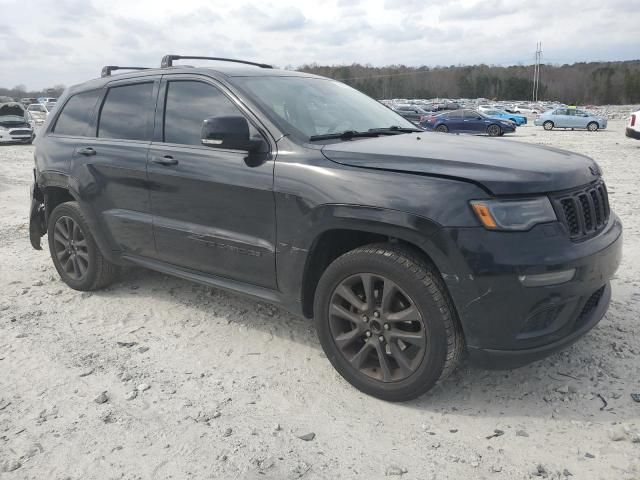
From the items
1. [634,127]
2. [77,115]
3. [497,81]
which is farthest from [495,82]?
[77,115]

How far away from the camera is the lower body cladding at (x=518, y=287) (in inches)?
101

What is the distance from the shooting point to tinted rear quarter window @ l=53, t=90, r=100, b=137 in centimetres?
462

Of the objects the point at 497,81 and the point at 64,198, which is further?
the point at 497,81

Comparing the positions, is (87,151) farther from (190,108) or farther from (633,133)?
(633,133)

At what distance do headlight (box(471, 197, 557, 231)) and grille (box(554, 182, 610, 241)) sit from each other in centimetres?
15

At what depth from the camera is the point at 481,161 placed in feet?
9.30

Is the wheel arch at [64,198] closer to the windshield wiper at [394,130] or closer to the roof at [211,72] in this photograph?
the roof at [211,72]

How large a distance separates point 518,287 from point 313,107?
1.87 meters

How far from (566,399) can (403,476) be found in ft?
3.70

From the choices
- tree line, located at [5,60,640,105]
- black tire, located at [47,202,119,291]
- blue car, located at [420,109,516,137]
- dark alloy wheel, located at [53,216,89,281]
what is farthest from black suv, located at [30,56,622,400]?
tree line, located at [5,60,640,105]

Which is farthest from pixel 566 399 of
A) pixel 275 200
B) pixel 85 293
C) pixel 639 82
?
pixel 639 82

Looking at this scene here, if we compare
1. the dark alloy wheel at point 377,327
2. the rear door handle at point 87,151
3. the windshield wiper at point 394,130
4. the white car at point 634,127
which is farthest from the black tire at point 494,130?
the dark alloy wheel at point 377,327

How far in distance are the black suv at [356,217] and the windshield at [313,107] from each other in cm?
2

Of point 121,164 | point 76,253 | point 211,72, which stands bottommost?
point 76,253
